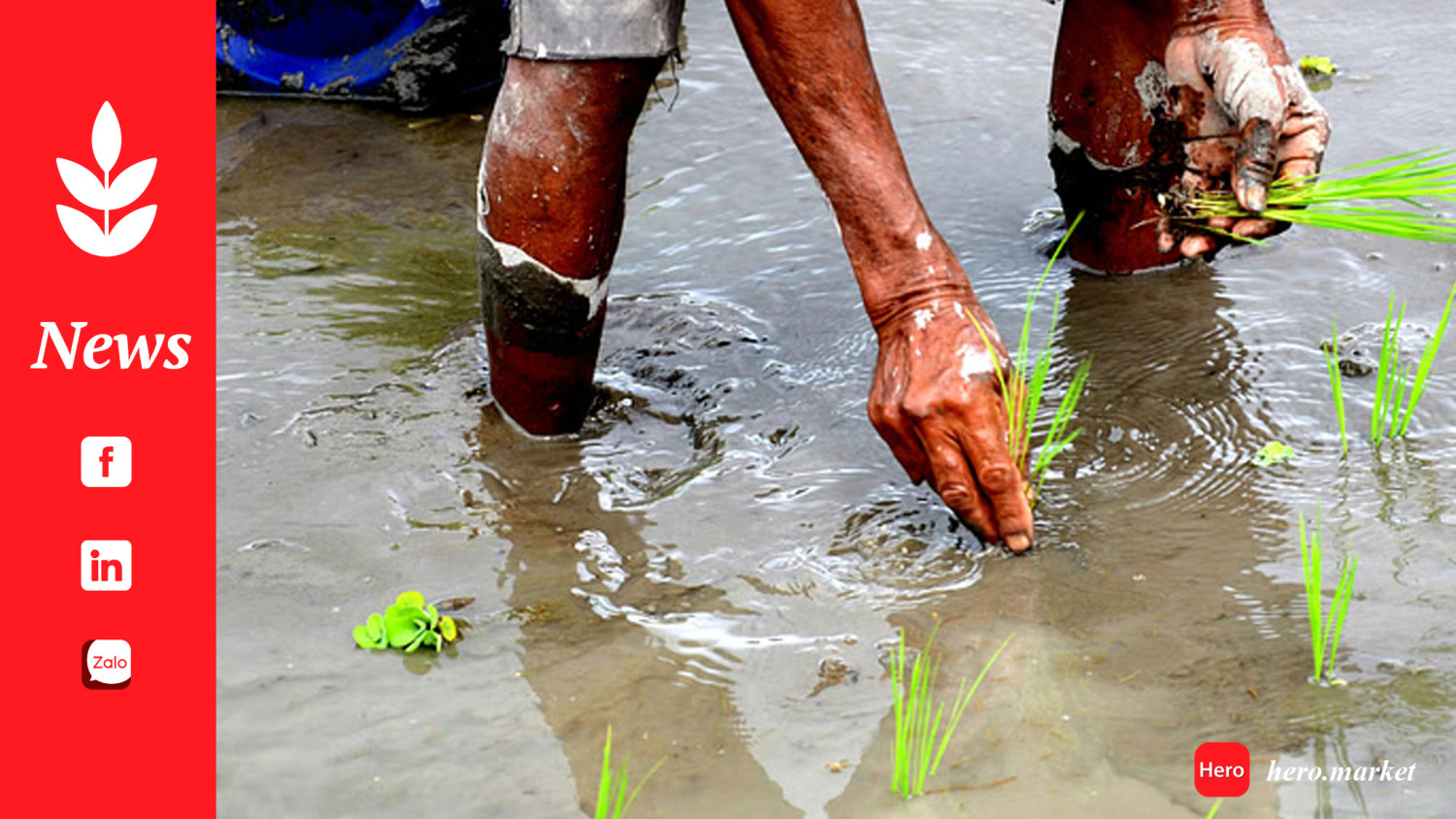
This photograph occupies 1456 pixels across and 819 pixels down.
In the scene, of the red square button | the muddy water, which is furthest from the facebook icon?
the red square button

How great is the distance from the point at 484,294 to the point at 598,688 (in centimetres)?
91

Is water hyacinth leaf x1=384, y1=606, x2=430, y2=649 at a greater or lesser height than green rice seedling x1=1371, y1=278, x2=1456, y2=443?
lesser

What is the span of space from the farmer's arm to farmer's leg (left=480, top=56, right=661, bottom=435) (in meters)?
0.30

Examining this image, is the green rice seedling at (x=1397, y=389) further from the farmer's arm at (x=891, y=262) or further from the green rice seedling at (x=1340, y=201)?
the farmer's arm at (x=891, y=262)

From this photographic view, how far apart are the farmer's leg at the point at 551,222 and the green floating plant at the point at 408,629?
2.10 feet

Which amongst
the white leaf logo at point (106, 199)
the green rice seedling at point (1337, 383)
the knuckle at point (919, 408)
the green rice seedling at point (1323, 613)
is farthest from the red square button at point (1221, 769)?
the white leaf logo at point (106, 199)

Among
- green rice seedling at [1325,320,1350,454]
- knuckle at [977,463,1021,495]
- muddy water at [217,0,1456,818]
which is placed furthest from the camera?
green rice seedling at [1325,320,1350,454]

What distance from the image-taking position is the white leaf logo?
2.54 meters

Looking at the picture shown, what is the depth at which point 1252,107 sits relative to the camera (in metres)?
2.53

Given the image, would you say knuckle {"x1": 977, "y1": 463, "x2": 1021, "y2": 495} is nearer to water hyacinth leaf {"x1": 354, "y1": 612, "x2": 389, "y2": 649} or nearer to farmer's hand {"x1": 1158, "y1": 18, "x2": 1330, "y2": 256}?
farmer's hand {"x1": 1158, "y1": 18, "x2": 1330, "y2": 256}

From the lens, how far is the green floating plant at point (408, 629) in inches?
80.6

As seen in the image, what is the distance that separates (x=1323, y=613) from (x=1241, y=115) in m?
0.91

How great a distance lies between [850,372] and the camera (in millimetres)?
2801

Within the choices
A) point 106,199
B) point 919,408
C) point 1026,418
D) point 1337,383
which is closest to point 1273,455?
point 1337,383
